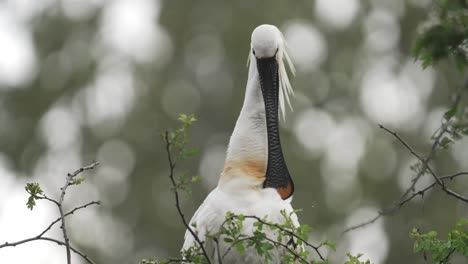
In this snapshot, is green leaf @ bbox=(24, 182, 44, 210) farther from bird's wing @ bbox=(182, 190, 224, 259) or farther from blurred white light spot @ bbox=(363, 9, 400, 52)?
blurred white light spot @ bbox=(363, 9, 400, 52)

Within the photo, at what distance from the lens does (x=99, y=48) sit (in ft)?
72.4

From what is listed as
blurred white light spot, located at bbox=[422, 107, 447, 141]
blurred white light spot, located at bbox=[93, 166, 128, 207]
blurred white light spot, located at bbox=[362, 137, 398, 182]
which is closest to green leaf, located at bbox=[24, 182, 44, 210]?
blurred white light spot, located at bbox=[93, 166, 128, 207]

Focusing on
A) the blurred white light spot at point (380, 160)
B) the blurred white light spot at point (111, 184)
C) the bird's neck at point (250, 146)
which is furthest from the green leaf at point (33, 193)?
the blurred white light spot at point (380, 160)

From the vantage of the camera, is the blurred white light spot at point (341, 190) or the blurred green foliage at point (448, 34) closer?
the blurred green foliage at point (448, 34)

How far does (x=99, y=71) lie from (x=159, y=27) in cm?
151

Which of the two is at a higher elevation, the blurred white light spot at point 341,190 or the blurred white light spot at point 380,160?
the blurred white light spot at point 380,160

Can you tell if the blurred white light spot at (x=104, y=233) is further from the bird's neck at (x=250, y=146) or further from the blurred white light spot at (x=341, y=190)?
the bird's neck at (x=250, y=146)

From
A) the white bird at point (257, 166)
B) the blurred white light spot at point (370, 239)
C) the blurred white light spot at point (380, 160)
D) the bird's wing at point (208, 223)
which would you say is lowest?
the bird's wing at point (208, 223)

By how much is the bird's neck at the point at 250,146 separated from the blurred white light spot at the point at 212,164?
39.8 feet

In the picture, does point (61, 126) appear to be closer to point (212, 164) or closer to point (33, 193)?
point (212, 164)

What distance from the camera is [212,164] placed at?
1975cm

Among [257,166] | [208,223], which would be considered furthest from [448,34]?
[257,166]

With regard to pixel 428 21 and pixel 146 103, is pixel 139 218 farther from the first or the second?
pixel 428 21

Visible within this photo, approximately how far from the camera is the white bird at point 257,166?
5859 mm
